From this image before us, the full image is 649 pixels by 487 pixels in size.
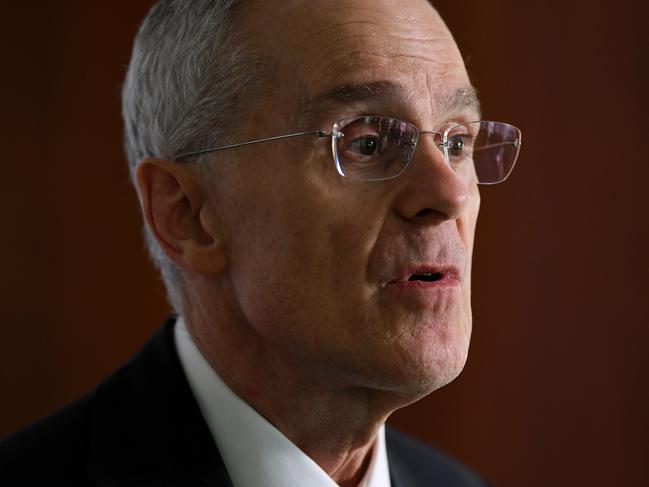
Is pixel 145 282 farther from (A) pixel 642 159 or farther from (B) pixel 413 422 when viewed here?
(A) pixel 642 159

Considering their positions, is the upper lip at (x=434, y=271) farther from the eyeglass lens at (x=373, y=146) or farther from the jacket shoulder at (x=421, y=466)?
the jacket shoulder at (x=421, y=466)

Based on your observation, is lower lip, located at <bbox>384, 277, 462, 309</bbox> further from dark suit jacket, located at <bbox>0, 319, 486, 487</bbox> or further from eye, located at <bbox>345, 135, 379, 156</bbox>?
dark suit jacket, located at <bbox>0, 319, 486, 487</bbox>

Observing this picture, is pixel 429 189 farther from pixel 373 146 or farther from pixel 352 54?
pixel 352 54

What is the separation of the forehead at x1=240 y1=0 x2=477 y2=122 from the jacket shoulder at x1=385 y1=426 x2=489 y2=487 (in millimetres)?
933

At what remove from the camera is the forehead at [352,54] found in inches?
58.4

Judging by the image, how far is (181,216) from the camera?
65.2 inches

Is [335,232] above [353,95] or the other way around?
the other way around

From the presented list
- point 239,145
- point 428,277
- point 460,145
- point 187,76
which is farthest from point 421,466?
point 187,76

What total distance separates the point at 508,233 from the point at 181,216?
4.48 feet

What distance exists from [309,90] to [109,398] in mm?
736

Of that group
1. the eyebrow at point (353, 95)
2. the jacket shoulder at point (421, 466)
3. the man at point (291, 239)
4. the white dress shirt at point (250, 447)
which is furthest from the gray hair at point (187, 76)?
the jacket shoulder at point (421, 466)

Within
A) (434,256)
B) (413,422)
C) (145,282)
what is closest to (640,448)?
(413,422)

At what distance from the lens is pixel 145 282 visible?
8.98ft

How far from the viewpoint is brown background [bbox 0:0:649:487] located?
8.30 feet
